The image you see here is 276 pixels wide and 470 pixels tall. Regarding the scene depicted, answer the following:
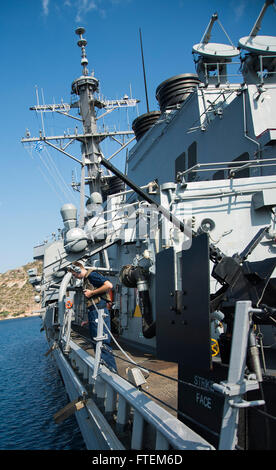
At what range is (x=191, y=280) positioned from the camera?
2467 mm

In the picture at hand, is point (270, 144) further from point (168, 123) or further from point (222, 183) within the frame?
point (168, 123)

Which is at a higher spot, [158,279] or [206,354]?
[158,279]

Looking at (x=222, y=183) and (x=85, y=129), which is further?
(x=85, y=129)

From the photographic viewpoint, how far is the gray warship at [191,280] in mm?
2260

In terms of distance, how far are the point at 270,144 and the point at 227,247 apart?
7.96 ft

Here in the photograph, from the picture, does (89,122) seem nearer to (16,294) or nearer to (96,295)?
(96,295)

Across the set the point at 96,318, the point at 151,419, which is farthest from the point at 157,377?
the point at 151,419

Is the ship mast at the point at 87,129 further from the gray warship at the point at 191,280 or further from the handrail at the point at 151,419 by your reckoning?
the handrail at the point at 151,419

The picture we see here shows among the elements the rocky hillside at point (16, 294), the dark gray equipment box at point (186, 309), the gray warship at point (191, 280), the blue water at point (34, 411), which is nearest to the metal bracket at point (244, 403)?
the gray warship at point (191, 280)

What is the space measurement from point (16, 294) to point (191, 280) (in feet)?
336

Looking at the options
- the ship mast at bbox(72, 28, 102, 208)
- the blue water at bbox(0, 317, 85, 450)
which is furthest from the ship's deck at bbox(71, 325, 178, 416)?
the ship mast at bbox(72, 28, 102, 208)

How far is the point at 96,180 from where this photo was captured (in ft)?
70.5

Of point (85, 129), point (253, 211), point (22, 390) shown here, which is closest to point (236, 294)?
point (253, 211)

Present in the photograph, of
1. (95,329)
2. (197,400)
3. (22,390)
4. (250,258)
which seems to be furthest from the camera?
(22,390)
